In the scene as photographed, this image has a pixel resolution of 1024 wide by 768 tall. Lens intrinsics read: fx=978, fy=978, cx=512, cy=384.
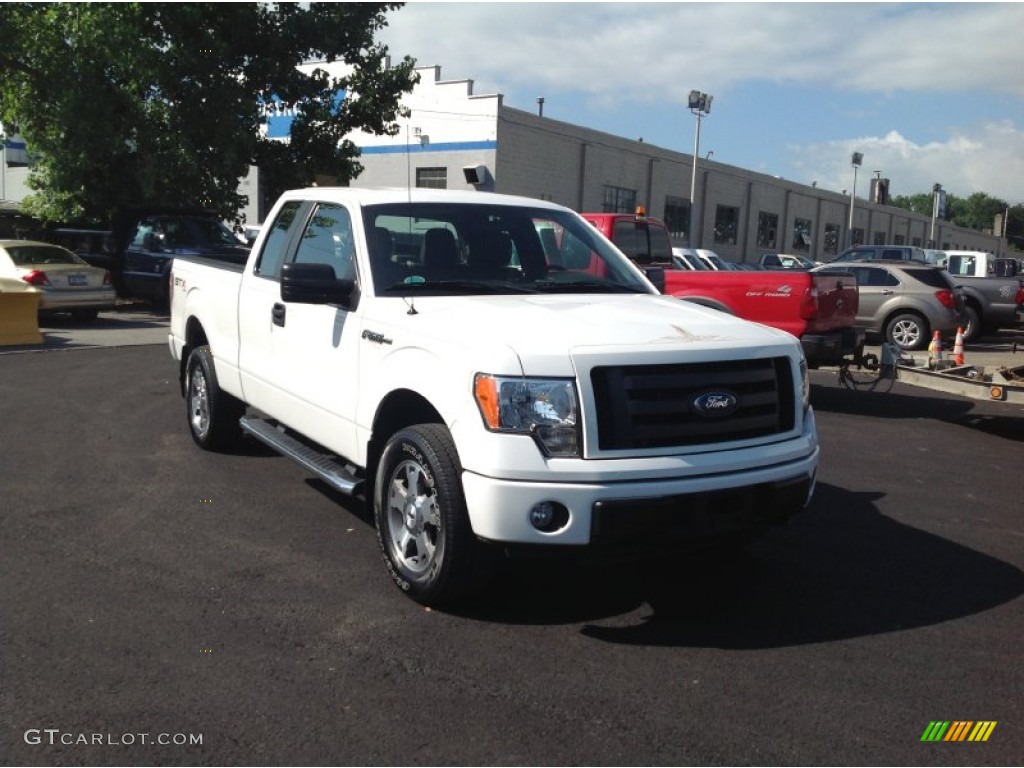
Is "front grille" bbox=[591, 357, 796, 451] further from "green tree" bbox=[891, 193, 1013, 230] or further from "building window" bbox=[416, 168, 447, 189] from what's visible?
"green tree" bbox=[891, 193, 1013, 230]

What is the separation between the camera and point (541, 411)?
13.3 ft

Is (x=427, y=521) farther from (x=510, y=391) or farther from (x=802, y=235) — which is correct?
(x=802, y=235)

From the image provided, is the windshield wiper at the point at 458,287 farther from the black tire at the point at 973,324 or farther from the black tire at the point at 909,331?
the black tire at the point at 973,324

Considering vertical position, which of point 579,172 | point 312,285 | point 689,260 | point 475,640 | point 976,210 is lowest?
point 475,640

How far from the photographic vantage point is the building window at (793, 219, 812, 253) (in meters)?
60.1

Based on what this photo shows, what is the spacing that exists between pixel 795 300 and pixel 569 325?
677 centimetres

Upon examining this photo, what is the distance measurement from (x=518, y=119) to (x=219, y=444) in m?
28.3

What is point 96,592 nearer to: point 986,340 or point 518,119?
point 986,340

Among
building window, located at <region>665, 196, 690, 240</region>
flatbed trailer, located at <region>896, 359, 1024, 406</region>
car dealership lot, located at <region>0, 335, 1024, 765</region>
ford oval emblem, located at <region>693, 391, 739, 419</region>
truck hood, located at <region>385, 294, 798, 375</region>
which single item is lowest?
car dealership lot, located at <region>0, 335, 1024, 765</region>

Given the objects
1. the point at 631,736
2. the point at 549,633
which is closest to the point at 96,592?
the point at 549,633

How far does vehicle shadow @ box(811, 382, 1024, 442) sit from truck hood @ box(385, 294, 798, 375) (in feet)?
20.1

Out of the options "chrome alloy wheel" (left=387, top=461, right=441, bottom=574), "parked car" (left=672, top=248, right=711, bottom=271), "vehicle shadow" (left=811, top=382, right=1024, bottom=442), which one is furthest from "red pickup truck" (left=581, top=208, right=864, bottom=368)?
"parked car" (left=672, top=248, right=711, bottom=271)

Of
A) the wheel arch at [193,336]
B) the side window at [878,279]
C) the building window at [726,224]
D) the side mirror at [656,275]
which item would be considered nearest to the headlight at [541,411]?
the side mirror at [656,275]

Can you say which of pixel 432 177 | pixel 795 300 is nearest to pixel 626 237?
pixel 795 300
